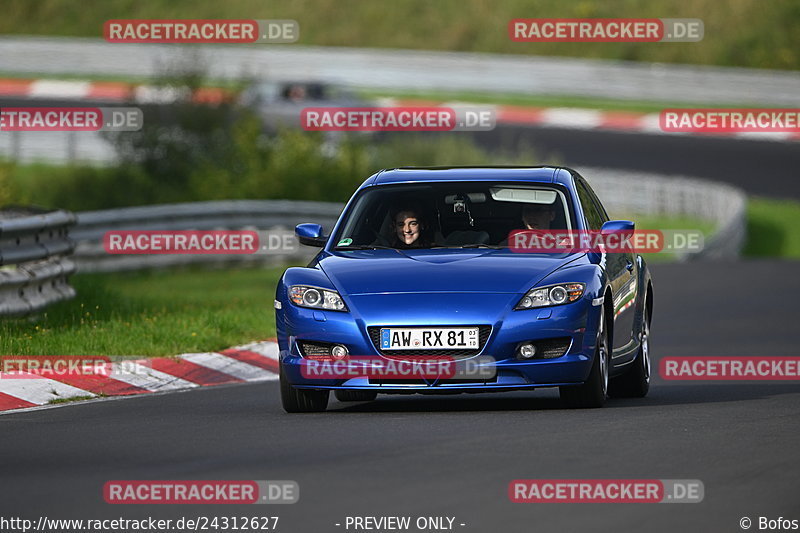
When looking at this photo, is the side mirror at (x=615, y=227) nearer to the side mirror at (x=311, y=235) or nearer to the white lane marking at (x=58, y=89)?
the side mirror at (x=311, y=235)

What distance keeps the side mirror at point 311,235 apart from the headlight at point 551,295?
6.11 feet

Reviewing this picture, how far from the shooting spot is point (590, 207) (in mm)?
12406

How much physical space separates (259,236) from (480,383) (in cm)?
1678

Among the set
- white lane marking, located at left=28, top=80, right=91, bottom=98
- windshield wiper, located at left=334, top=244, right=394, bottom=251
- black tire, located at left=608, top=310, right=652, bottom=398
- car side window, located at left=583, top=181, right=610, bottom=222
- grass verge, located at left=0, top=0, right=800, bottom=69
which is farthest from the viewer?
grass verge, located at left=0, top=0, right=800, bottom=69

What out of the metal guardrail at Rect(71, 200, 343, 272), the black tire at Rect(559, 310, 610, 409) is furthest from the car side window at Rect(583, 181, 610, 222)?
the metal guardrail at Rect(71, 200, 343, 272)

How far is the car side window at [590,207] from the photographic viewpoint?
12.1 m

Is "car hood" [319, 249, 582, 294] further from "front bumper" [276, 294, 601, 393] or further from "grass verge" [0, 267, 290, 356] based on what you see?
"grass verge" [0, 267, 290, 356]

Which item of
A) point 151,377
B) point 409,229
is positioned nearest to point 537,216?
point 409,229

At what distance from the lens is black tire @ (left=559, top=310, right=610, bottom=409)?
→ 10805 mm

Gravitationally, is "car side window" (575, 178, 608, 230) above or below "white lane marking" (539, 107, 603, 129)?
below

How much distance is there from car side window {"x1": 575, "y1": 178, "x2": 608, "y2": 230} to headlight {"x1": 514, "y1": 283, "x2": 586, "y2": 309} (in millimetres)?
1295

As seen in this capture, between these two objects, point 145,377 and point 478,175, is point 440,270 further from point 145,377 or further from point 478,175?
point 145,377

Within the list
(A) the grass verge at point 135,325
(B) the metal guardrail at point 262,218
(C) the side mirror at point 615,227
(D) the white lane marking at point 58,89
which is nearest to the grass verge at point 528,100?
(D) the white lane marking at point 58,89

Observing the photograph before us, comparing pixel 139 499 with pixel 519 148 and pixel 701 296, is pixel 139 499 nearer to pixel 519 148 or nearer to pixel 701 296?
pixel 701 296
